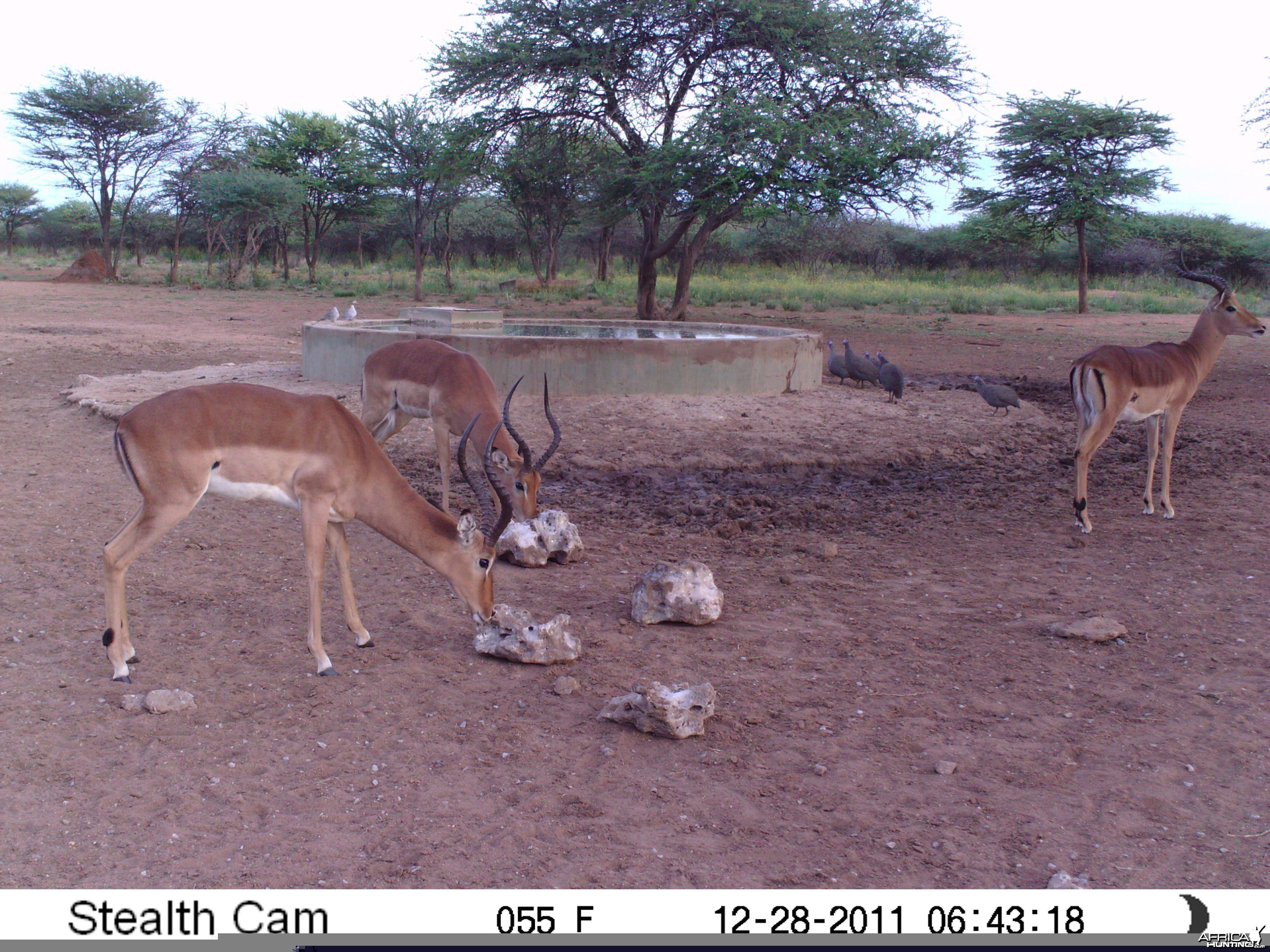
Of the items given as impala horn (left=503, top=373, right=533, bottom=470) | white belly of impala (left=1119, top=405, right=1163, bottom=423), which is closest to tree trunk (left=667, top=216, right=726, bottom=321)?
white belly of impala (left=1119, top=405, right=1163, bottom=423)

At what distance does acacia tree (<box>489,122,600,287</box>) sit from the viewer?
2159 centimetres

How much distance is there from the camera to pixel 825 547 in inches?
253

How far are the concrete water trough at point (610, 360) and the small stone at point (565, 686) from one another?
5817 mm

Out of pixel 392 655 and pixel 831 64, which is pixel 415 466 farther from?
pixel 831 64

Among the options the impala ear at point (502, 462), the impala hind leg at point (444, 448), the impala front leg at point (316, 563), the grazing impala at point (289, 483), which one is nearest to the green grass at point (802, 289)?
the impala hind leg at point (444, 448)

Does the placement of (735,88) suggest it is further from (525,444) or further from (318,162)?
(318,162)

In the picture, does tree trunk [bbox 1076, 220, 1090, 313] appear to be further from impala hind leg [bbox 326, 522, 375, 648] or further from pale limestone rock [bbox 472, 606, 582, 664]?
impala hind leg [bbox 326, 522, 375, 648]

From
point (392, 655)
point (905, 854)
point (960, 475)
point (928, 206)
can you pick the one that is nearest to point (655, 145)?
point (928, 206)

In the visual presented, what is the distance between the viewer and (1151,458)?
24.3ft

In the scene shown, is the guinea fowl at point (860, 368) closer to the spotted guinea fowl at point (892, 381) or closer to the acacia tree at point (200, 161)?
the spotted guinea fowl at point (892, 381)

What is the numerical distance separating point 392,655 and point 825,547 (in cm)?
292

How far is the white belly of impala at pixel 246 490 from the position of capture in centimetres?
433

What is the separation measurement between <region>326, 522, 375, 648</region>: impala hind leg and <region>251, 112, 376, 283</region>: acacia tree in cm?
3321

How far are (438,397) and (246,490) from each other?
2586 mm
